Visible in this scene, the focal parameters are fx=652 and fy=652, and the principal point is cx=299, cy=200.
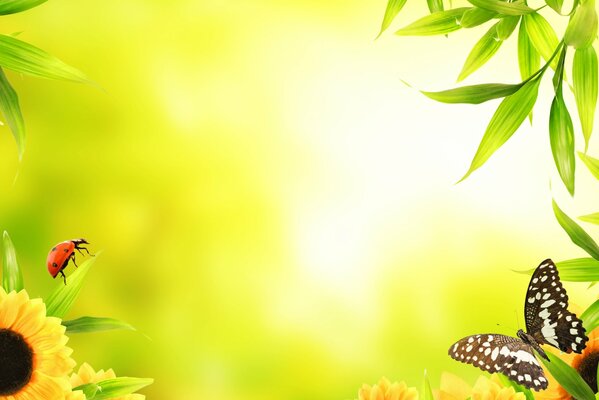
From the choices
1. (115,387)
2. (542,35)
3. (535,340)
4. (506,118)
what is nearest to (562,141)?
(506,118)

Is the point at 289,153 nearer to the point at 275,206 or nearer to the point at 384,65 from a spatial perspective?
the point at 275,206

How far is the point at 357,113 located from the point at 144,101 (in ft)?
1.21

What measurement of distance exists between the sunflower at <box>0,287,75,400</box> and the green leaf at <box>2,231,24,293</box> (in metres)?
0.05

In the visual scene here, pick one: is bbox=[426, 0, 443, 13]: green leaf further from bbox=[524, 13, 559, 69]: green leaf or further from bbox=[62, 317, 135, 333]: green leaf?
bbox=[62, 317, 135, 333]: green leaf

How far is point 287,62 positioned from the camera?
1160mm

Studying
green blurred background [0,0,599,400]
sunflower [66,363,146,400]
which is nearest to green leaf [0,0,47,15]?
green blurred background [0,0,599,400]

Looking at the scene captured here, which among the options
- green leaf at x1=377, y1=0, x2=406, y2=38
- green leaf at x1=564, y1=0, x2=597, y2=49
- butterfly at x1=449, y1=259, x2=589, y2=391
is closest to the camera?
green leaf at x1=564, y1=0, x2=597, y2=49

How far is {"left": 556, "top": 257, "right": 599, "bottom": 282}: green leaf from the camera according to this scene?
99 cm

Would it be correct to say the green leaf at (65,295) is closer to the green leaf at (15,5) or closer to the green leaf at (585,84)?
the green leaf at (15,5)

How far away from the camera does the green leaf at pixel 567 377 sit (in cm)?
92

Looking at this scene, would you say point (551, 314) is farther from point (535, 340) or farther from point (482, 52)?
point (482, 52)

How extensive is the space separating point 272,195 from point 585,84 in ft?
1.68

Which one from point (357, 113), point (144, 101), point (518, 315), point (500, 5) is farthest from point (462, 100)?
point (144, 101)

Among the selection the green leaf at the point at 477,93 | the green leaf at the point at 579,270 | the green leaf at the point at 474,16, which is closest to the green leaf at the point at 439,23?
the green leaf at the point at 474,16
